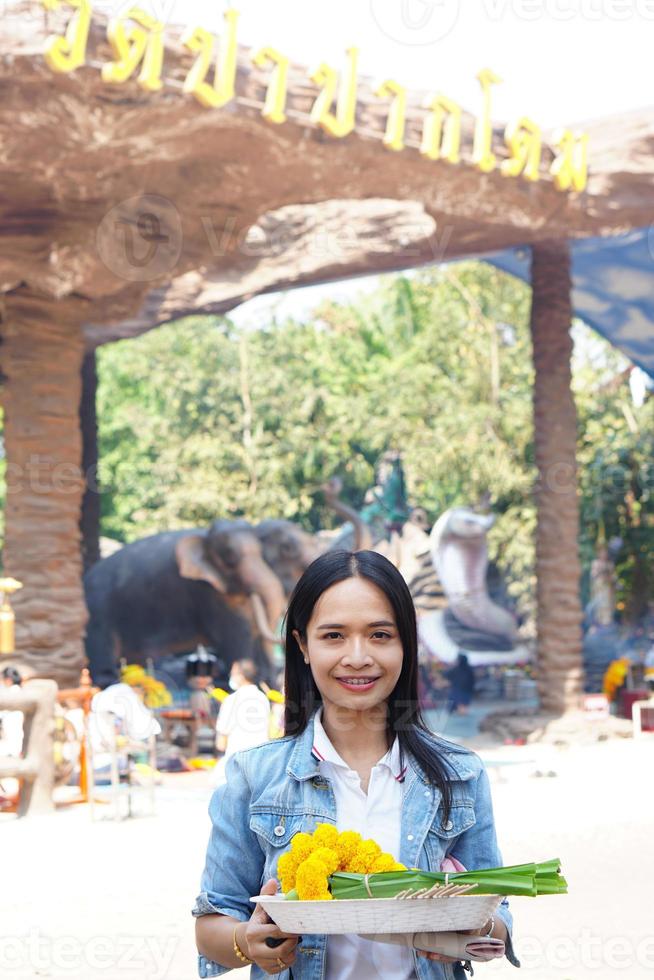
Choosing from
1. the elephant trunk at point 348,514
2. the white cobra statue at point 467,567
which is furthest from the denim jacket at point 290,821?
the white cobra statue at point 467,567

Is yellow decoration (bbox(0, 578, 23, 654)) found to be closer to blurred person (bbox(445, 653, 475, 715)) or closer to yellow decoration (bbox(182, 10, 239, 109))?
yellow decoration (bbox(182, 10, 239, 109))

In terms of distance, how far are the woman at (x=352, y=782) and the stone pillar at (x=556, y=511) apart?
12613 millimetres

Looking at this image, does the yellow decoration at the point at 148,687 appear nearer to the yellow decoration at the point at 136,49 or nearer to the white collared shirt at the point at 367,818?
the yellow decoration at the point at 136,49

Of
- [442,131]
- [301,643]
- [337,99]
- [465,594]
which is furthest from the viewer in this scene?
[465,594]

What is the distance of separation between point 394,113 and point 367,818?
1023cm

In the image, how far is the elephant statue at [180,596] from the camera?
15234 mm

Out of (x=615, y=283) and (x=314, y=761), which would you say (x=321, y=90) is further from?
(x=314, y=761)

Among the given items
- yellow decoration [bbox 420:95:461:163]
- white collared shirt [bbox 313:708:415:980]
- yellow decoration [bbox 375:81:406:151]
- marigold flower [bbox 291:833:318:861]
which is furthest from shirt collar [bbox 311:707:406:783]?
yellow decoration [bbox 420:95:461:163]

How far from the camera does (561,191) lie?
1380 cm

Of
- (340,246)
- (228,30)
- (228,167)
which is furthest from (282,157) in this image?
(340,246)

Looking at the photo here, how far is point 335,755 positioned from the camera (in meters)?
2.26

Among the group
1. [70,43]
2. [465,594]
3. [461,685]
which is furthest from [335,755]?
[465,594]

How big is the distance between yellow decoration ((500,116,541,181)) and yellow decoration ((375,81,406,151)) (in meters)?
1.58

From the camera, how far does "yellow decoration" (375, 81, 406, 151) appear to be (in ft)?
37.9
